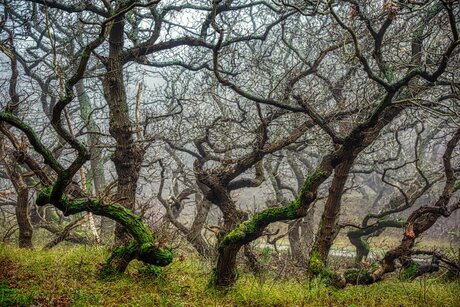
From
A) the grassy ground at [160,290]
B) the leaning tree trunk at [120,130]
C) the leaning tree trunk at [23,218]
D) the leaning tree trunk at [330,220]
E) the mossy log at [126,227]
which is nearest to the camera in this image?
the grassy ground at [160,290]

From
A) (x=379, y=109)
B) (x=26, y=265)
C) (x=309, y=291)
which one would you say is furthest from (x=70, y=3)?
(x=309, y=291)

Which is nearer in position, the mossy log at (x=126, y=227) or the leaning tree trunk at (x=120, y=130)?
the mossy log at (x=126, y=227)

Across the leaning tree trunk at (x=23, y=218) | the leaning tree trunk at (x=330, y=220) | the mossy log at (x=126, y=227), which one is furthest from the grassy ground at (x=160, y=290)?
the leaning tree trunk at (x=23, y=218)

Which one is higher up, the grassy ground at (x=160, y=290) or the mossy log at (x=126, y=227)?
the mossy log at (x=126, y=227)

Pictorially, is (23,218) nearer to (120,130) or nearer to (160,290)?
(120,130)

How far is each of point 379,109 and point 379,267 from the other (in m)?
2.84

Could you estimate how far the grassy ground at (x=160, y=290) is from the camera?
518 cm

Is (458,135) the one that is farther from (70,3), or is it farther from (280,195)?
(70,3)

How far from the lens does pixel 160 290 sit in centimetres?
589

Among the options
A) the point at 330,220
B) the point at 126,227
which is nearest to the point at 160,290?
the point at 126,227

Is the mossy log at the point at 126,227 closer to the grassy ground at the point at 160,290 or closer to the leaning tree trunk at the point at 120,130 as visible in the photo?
the grassy ground at the point at 160,290

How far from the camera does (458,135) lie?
780 cm

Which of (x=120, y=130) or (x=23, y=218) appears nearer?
(x=120, y=130)

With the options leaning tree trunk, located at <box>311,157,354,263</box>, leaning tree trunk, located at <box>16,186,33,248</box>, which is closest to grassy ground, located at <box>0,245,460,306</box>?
leaning tree trunk, located at <box>311,157,354,263</box>
